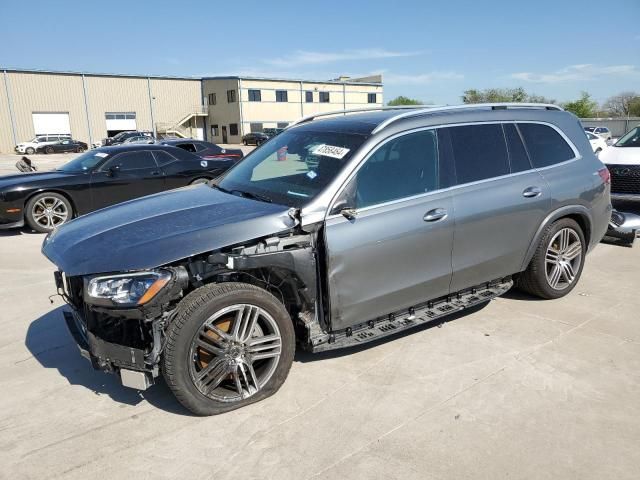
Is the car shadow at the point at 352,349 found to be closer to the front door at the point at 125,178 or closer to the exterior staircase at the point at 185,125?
the front door at the point at 125,178

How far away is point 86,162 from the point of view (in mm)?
9508

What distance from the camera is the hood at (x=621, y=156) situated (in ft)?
25.6

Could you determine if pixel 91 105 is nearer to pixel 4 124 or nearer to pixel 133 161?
pixel 4 124

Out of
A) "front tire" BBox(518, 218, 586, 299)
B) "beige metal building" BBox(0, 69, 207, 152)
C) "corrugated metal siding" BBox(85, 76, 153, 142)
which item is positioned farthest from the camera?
"corrugated metal siding" BBox(85, 76, 153, 142)

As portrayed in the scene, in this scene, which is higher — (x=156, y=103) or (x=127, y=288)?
(x=156, y=103)

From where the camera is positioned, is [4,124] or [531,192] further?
[4,124]

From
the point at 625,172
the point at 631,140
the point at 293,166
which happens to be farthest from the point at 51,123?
the point at 293,166

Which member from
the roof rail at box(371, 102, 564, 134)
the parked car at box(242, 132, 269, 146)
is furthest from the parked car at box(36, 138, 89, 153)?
the roof rail at box(371, 102, 564, 134)

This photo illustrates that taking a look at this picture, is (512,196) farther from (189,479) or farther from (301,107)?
(301,107)

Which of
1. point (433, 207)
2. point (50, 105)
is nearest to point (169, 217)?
point (433, 207)

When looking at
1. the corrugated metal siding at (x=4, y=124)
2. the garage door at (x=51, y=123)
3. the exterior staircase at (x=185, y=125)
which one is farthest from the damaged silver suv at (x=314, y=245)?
the exterior staircase at (x=185, y=125)

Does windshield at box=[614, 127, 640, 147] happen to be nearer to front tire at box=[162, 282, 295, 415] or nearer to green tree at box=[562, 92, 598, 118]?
front tire at box=[162, 282, 295, 415]

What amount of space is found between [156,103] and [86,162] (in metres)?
56.4

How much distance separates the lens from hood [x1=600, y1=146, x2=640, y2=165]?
Answer: 780cm
